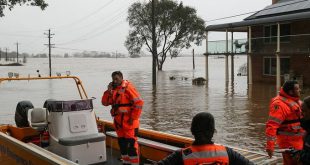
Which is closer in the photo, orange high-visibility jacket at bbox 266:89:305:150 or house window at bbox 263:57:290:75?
orange high-visibility jacket at bbox 266:89:305:150

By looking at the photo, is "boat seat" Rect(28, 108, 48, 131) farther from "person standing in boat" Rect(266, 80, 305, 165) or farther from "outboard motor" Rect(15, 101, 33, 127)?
"person standing in boat" Rect(266, 80, 305, 165)

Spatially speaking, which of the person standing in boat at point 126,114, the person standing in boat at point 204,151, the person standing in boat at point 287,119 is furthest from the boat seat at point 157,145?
the person standing in boat at point 204,151

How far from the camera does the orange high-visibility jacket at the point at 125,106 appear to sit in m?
5.87

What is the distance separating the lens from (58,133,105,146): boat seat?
590 centimetres

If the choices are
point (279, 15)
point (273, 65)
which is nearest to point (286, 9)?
point (279, 15)

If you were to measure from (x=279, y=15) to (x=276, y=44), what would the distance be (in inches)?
78.8

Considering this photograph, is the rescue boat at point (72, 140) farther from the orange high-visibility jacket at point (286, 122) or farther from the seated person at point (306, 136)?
the seated person at point (306, 136)

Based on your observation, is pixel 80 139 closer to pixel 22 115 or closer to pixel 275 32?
pixel 22 115

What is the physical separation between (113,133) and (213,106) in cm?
1138

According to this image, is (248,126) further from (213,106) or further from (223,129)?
(213,106)

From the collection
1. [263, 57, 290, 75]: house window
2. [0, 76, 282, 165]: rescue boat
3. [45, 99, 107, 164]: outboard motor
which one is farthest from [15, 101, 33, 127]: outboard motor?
[263, 57, 290, 75]: house window

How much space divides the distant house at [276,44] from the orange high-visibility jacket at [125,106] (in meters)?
19.8

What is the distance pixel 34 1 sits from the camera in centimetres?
1900

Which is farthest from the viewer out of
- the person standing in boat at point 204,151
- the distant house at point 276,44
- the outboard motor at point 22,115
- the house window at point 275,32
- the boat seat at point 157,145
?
the house window at point 275,32
